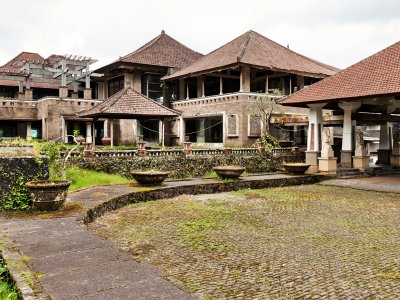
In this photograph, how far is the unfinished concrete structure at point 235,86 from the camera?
74.8 feet

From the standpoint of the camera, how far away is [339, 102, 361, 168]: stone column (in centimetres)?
1694

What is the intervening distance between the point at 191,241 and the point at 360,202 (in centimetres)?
622

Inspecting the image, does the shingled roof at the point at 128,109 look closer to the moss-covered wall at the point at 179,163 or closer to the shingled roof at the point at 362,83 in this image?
the moss-covered wall at the point at 179,163

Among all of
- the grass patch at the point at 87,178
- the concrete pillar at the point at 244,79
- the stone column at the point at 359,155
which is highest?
the concrete pillar at the point at 244,79

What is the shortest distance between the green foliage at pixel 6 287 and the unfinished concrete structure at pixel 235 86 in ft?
62.4

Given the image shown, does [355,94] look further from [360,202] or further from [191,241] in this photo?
[191,241]

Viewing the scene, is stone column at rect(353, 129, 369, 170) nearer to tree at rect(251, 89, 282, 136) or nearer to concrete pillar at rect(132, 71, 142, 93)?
tree at rect(251, 89, 282, 136)

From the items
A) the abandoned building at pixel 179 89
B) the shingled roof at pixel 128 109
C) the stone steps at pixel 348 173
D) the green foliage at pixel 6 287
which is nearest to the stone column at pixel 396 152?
the stone steps at pixel 348 173

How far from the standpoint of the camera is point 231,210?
363 inches

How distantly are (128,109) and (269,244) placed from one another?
12.3m

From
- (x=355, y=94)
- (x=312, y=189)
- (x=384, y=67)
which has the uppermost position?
(x=384, y=67)

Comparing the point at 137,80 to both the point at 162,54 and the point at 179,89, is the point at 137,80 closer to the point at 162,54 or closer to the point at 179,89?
the point at 179,89

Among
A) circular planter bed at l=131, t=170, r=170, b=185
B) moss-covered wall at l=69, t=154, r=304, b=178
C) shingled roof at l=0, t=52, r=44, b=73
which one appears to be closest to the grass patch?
moss-covered wall at l=69, t=154, r=304, b=178

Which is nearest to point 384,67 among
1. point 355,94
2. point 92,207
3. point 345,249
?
point 355,94
